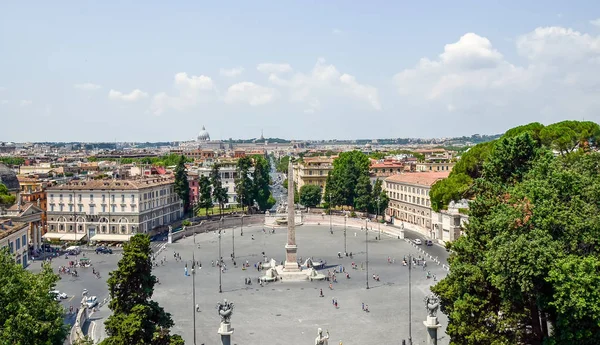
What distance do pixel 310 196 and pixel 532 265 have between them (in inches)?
3050

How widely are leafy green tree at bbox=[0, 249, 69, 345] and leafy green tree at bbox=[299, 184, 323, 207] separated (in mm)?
74457

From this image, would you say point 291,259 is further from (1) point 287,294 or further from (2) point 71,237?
(2) point 71,237

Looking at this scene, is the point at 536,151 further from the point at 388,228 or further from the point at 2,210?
the point at 2,210

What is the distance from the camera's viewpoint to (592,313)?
74.3 feet

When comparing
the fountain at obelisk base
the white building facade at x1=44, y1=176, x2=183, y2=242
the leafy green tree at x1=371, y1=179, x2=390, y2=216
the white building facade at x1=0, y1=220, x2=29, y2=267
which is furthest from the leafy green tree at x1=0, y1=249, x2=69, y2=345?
the leafy green tree at x1=371, y1=179, x2=390, y2=216

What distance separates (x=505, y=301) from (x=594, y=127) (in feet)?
129

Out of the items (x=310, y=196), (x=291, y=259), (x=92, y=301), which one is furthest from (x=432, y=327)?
(x=310, y=196)

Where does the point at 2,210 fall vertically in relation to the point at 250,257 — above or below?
above

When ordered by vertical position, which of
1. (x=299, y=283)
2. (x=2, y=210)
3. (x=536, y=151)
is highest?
(x=536, y=151)

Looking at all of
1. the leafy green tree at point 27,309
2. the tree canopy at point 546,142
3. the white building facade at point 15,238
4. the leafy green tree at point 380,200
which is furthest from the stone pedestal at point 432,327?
the leafy green tree at point 380,200

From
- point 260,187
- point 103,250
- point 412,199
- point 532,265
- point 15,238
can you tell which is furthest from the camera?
point 260,187

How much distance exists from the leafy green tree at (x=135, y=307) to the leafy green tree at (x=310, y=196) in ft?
243

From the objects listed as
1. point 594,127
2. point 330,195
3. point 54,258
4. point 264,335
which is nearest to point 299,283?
point 264,335

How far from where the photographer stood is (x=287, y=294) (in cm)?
4812
